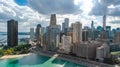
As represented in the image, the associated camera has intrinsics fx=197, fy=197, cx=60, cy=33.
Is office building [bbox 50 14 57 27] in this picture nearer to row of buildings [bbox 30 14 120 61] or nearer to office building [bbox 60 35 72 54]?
row of buildings [bbox 30 14 120 61]

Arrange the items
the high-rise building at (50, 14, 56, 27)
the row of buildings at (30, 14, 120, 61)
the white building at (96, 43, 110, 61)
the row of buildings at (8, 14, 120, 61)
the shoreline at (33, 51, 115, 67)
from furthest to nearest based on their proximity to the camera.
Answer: the high-rise building at (50, 14, 56, 27) → the row of buildings at (8, 14, 120, 61) → the row of buildings at (30, 14, 120, 61) → the white building at (96, 43, 110, 61) → the shoreline at (33, 51, 115, 67)

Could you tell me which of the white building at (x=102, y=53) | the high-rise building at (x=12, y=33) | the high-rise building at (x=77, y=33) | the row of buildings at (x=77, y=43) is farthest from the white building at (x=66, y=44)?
the high-rise building at (x=12, y=33)

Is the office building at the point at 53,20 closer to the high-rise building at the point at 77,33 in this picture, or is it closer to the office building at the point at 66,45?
the high-rise building at the point at 77,33

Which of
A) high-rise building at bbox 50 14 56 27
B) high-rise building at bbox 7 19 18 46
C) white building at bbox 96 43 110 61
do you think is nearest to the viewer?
white building at bbox 96 43 110 61

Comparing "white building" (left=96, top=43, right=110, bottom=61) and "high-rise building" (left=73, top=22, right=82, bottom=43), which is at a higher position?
"high-rise building" (left=73, top=22, right=82, bottom=43)

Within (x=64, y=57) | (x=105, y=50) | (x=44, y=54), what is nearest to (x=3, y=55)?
(x=44, y=54)

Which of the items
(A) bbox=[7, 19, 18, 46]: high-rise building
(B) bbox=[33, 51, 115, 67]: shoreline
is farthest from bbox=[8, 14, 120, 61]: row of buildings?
(B) bbox=[33, 51, 115, 67]: shoreline

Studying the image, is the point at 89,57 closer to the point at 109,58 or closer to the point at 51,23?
the point at 109,58

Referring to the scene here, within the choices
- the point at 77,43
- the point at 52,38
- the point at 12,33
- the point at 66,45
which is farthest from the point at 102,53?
the point at 12,33

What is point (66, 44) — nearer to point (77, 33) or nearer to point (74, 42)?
point (74, 42)
